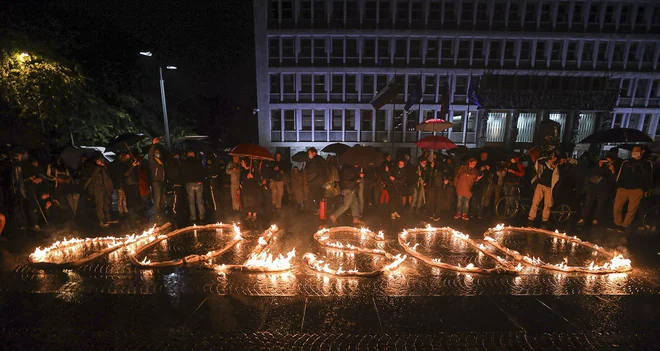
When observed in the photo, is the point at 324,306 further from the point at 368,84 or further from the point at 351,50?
the point at 351,50

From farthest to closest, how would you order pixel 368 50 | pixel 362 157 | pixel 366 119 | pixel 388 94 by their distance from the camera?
pixel 366 119, pixel 368 50, pixel 388 94, pixel 362 157

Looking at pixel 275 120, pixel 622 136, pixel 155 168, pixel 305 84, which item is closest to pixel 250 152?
pixel 155 168

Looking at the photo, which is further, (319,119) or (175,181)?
(319,119)

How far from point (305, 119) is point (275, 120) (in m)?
3.16

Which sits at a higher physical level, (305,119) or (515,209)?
(305,119)

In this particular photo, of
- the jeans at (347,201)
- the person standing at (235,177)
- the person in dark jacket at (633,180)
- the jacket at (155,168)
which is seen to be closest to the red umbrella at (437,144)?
the jeans at (347,201)

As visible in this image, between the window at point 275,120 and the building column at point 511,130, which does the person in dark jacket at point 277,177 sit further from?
the building column at point 511,130

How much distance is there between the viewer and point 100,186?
926 centimetres

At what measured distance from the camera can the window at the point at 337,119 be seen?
1303 inches

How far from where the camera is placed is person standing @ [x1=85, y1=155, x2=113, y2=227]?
30.3 ft

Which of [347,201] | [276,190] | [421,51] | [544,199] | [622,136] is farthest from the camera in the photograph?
[421,51]

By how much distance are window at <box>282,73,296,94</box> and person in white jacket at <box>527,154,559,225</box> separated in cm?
2659

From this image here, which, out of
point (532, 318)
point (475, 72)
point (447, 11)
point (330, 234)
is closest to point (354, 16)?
point (447, 11)

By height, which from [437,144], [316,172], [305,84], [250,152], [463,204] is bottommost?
[463,204]
